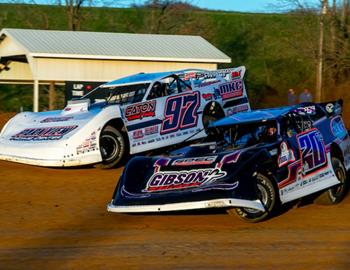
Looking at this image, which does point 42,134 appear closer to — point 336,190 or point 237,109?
point 237,109

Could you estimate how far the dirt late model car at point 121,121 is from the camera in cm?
1476

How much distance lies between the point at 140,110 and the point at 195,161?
490cm

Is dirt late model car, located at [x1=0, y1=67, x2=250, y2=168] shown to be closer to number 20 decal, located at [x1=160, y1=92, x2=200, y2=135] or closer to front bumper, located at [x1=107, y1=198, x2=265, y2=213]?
number 20 decal, located at [x1=160, y1=92, x2=200, y2=135]

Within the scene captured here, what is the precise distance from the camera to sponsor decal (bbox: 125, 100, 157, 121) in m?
15.5

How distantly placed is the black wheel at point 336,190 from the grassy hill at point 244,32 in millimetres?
20789

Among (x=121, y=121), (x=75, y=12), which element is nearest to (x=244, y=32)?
(x=75, y=12)

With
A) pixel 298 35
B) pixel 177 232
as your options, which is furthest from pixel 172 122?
pixel 298 35

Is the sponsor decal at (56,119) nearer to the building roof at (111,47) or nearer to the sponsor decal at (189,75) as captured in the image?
the sponsor decal at (189,75)

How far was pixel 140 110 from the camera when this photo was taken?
51.4ft

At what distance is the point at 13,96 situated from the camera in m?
37.1

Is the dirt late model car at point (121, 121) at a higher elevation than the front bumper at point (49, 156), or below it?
higher

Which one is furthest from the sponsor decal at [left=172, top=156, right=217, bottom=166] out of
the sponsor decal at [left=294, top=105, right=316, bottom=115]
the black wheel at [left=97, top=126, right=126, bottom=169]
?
the black wheel at [left=97, top=126, right=126, bottom=169]

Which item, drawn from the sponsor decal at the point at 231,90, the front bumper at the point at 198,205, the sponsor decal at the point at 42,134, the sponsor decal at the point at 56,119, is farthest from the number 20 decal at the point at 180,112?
the front bumper at the point at 198,205

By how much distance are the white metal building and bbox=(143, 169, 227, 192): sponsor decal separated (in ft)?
52.4
